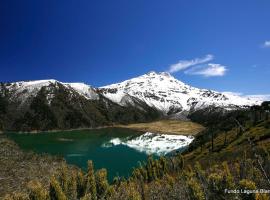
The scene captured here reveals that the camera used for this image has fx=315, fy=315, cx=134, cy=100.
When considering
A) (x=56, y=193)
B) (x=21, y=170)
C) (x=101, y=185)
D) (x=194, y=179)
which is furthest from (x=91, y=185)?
(x=21, y=170)

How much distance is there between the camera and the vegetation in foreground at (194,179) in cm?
3369

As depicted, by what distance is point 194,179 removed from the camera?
57875mm

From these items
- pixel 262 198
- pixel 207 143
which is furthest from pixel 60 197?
pixel 207 143

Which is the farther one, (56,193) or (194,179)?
(56,193)

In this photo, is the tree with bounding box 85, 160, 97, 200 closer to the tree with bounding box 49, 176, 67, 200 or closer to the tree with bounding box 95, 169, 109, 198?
the tree with bounding box 95, 169, 109, 198

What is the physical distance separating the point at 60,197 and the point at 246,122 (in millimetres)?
149844

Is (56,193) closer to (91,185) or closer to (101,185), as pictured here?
(91,185)

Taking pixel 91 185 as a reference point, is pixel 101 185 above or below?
below

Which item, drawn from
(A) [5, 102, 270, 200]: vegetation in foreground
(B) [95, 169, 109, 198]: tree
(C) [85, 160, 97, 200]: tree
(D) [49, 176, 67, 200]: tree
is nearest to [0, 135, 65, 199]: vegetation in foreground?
(A) [5, 102, 270, 200]: vegetation in foreground

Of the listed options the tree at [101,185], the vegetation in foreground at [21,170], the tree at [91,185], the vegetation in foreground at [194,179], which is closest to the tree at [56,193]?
the vegetation in foreground at [194,179]

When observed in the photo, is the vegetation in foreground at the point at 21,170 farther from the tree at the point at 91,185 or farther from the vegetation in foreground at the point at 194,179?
the tree at the point at 91,185

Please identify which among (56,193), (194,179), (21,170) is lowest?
(56,193)

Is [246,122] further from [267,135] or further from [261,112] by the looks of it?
[267,135]

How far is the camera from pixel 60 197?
2749 inches
